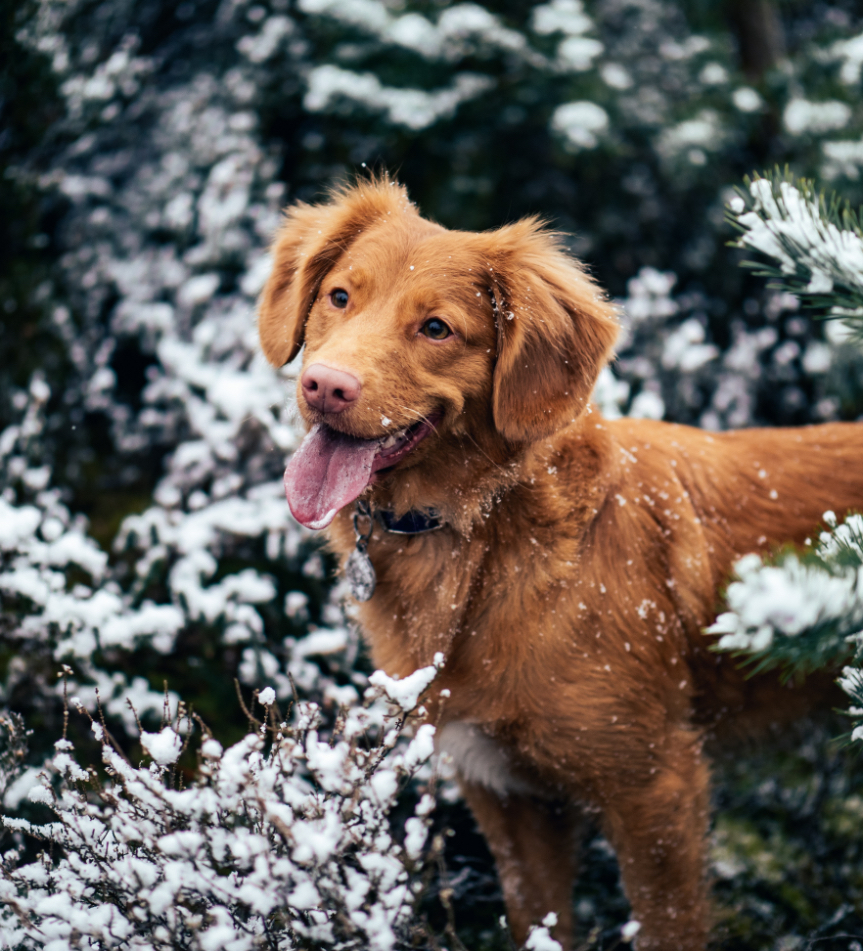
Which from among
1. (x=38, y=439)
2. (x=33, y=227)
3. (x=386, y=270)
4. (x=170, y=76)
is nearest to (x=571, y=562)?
(x=386, y=270)

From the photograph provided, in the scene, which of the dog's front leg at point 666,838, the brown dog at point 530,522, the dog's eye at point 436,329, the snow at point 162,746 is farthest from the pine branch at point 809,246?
the snow at point 162,746

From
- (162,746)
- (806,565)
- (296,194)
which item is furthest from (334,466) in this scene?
(296,194)

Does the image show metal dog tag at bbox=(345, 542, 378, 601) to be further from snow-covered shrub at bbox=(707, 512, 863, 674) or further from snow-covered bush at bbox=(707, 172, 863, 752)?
snow-covered shrub at bbox=(707, 512, 863, 674)

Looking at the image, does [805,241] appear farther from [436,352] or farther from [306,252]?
[306,252]

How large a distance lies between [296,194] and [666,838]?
408cm

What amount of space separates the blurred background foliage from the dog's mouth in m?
1.23

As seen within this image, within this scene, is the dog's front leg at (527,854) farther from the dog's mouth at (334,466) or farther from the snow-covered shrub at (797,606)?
the snow-covered shrub at (797,606)

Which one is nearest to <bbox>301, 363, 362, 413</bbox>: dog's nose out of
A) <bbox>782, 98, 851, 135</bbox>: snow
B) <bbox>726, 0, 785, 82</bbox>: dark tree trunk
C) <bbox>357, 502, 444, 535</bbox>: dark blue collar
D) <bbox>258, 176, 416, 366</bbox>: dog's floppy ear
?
<bbox>357, 502, 444, 535</bbox>: dark blue collar

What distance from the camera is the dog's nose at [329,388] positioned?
1697 mm

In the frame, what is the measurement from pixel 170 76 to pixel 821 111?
3612mm

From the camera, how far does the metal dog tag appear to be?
205 centimetres

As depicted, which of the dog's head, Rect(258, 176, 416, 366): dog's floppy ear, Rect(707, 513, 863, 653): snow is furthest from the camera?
Rect(258, 176, 416, 366): dog's floppy ear

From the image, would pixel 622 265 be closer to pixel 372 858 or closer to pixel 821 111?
pixel 821 111

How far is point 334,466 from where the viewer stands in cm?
186
